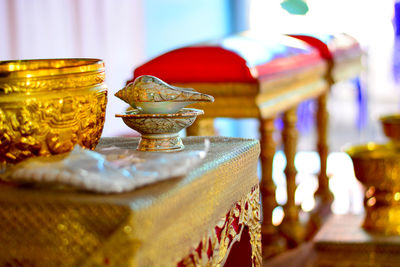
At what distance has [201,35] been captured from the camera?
524cm

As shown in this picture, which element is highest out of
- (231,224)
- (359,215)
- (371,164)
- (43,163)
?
(43,163)

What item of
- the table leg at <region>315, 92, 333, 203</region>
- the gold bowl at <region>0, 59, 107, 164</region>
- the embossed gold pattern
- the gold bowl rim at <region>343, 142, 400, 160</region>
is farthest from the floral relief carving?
the table leg at <region>315, 92, 333, 203</region>

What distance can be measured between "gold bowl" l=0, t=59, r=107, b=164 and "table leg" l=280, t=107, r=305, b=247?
5.16 ft

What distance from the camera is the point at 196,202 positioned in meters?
0.79

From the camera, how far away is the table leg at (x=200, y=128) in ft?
6.36

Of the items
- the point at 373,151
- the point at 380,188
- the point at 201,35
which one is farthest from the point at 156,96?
the point at 201,35

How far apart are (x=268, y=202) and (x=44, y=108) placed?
1.51 m

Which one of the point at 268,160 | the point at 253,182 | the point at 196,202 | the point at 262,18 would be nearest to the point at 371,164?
the point at 268,160

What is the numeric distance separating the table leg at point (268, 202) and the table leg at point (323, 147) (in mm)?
785

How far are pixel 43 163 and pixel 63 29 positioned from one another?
101 inches

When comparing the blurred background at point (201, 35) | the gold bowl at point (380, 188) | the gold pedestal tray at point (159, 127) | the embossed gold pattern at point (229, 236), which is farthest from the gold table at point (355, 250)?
the gold pedestal tray at point (159, 127)

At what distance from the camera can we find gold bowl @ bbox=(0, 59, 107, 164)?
2.64ft

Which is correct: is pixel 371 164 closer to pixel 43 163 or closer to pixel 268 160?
pixel 268 160

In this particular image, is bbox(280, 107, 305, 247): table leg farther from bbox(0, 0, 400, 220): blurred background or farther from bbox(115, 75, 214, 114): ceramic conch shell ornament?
bbox(115, 75, 214, 114): ceramic conch shell ornament
